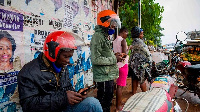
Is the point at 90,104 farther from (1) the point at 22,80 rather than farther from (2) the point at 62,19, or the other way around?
(2) the point at 62,19

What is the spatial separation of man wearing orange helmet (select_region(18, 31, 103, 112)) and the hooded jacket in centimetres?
79

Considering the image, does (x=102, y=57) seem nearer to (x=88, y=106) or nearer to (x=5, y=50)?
(x=88, y=106)

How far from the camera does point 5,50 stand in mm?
1938

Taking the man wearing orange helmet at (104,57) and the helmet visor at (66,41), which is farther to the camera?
the man wearing orange helmet at (104,57)

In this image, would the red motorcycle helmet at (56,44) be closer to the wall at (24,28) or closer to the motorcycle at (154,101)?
the wall at (24,28)

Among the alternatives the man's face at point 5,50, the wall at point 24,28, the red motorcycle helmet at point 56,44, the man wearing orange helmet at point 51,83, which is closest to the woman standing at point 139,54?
the wall at point 24,28

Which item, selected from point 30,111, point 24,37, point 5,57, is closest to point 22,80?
point 30,111

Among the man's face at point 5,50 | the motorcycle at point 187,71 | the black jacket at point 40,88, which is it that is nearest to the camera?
the black jacket at point 40,88

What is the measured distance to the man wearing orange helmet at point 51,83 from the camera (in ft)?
4.79

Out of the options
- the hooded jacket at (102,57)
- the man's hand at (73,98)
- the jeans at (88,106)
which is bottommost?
the jeans at (88,106)

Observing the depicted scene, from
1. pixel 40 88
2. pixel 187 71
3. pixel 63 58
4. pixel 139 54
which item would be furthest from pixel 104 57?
pixel 187 71

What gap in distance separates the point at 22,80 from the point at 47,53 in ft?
1.15

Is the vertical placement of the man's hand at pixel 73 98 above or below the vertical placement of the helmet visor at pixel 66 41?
below

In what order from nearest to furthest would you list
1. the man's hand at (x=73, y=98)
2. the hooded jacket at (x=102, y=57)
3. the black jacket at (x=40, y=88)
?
the black jacket at (x=40, y=88)
the man's hand at (x=73, y=98)
the hooded jacket at (x=102, y=57)
